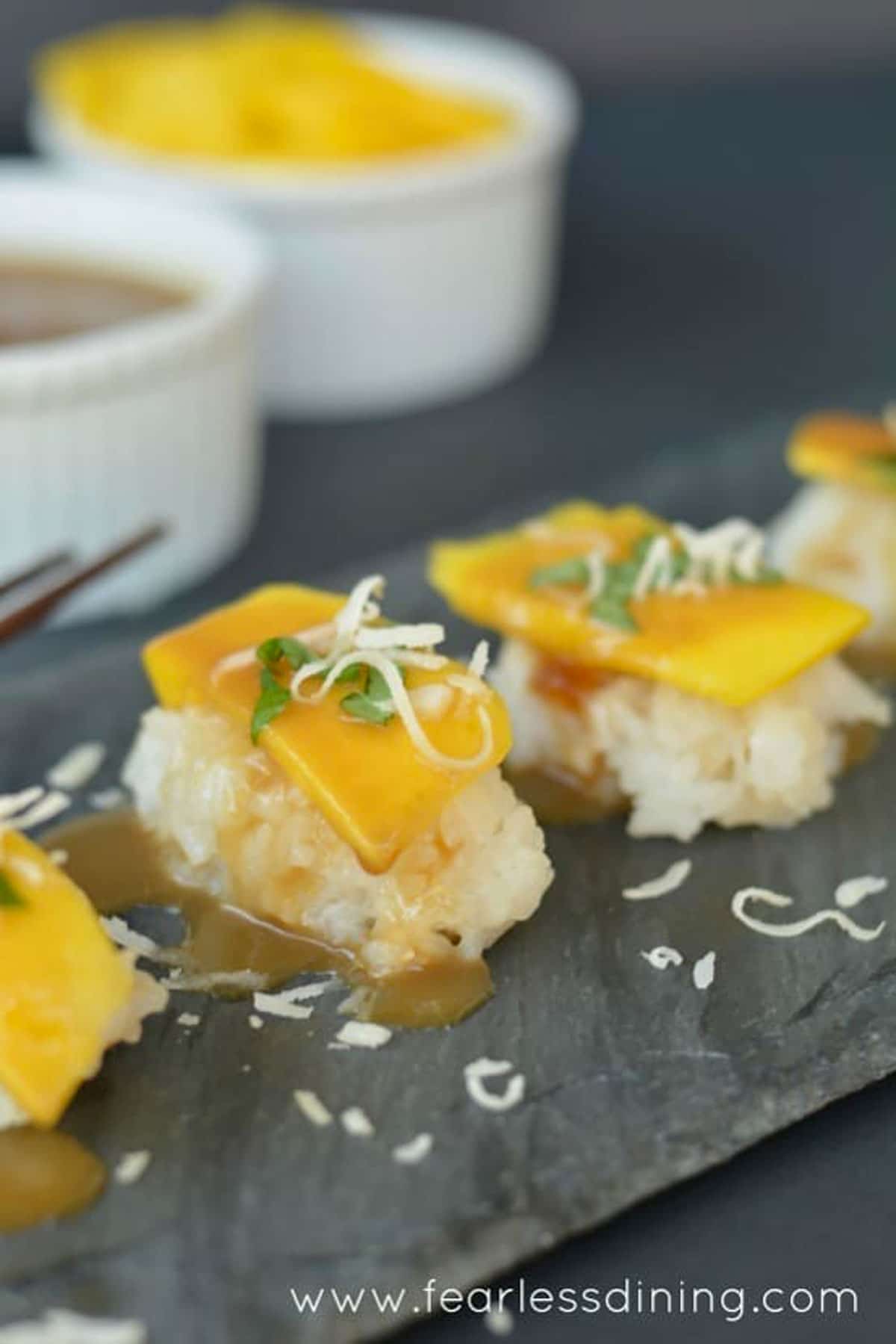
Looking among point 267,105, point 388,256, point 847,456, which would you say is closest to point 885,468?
point 847,456

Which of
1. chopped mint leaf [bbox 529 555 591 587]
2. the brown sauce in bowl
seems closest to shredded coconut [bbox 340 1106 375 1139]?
chopped mint leaf [bbox 529 555 591 587]

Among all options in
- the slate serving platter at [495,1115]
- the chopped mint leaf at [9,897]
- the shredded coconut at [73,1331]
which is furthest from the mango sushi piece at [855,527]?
the shredded coconut at [73,1331]

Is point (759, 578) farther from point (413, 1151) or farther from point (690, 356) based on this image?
point (690, 356)

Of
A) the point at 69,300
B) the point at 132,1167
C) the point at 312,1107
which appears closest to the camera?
the point at 132,1167

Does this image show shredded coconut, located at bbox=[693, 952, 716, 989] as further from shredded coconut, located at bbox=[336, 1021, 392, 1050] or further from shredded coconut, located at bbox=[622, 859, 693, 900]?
shredded coconut, located at bbox=[336, 1021, 392, 1050]

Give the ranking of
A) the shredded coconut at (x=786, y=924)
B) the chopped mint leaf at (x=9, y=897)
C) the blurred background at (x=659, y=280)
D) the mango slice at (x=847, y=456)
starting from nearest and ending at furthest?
the chopped mint leaf at (x=9, y=897), the shredded coconut at (x=786, y=924), the mango slice at (x=847, y=456), the blurred background at (x=659, y=280)

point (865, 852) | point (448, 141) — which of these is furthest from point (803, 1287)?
point (448, 141)

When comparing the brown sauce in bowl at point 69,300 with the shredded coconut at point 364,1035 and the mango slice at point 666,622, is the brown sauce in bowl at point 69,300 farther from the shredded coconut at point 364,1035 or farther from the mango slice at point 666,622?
the shredded coconut at point 364,1035

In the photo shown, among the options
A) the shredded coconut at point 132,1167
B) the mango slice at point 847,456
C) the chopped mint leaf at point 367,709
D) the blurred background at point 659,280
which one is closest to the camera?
the shredded coconut at point 132,1167
